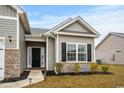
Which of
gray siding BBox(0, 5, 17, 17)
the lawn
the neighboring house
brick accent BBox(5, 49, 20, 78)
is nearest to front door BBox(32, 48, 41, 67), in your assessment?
brick accent BBox(5, 49, 20, 78)

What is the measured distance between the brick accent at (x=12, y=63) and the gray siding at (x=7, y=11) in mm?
2326

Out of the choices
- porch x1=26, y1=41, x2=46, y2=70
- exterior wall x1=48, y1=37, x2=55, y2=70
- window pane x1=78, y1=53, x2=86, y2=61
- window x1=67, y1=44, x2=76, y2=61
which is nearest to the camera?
window x1=67, y1=44, x2=76, y2=61

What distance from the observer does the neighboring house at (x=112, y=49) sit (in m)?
30.5

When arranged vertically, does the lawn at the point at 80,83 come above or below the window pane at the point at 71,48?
below

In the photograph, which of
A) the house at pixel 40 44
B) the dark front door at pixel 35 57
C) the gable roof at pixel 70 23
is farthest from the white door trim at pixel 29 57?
the gable roof at pixel 70 23

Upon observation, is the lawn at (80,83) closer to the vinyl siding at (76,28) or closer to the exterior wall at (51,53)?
the exterior wall at (51,53)

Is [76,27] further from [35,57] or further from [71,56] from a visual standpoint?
[35,57]

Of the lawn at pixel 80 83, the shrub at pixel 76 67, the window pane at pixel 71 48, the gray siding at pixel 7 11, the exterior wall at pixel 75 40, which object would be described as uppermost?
the gray siding at pixel 7 11

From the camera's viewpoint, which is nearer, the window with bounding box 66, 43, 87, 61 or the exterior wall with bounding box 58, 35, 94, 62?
the exterior wall with bounding box 58, 35, 94, 62

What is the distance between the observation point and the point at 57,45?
1669cm

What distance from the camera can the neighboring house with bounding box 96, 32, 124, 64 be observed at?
30.5 m

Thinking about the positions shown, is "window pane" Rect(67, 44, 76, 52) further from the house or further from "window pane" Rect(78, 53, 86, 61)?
"window pane" Rect(78, 53, 86, 61)

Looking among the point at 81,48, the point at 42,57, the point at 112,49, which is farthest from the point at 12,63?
the point at 112,49
